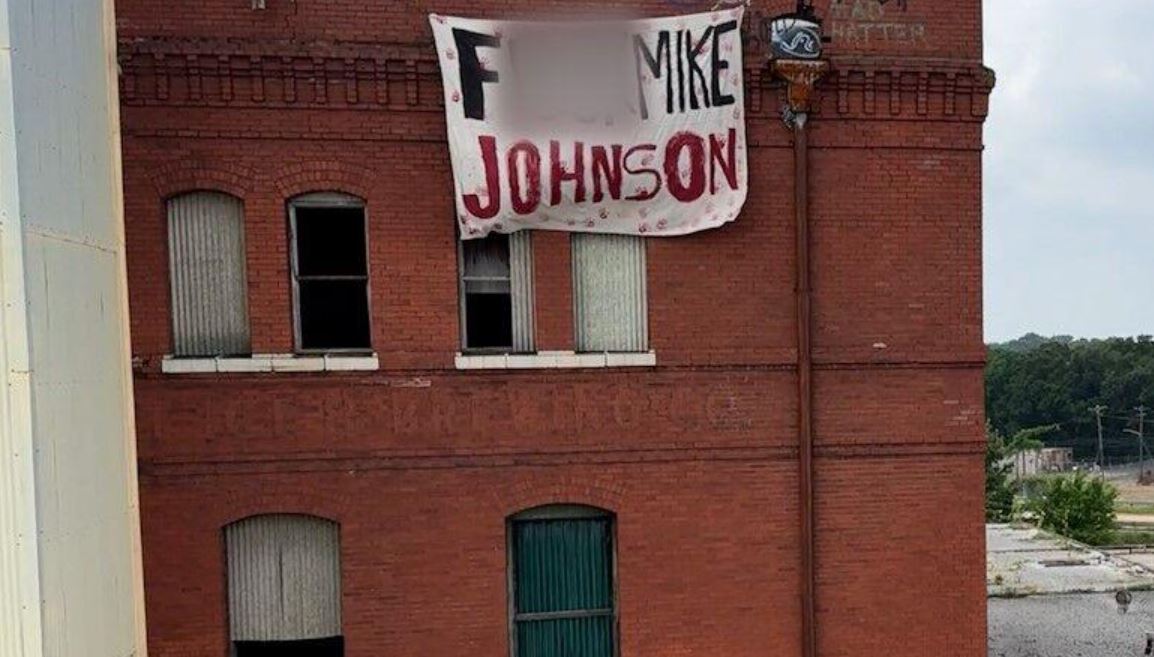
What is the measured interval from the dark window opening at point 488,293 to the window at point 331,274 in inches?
38.8

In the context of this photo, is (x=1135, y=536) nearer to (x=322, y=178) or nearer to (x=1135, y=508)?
(x=1135, y=508)

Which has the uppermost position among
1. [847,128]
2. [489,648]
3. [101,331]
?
[847,128]

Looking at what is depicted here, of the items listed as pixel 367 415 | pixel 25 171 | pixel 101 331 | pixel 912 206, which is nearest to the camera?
pixel 25 171

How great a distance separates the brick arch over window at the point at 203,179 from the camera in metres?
7.25

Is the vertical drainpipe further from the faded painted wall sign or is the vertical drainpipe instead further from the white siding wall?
the white siding wall

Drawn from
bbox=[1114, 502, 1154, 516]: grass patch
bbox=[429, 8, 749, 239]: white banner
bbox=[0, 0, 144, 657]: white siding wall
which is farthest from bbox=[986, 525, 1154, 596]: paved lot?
bbox=[1114, 502, 1154, 516]: grass patch

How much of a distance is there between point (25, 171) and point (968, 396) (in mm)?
8361

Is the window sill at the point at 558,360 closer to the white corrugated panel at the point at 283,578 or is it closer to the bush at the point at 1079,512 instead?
the white corrugated panel at the point at 283,578

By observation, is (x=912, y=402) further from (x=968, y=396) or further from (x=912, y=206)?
(x=912, y=206)

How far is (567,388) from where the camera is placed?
25.0 ft

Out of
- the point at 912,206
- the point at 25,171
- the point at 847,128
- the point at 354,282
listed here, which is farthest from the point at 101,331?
the point at 912,206

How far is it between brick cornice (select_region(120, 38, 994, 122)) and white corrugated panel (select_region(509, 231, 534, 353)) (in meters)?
1.57

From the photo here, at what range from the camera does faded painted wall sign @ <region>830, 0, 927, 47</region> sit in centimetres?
782

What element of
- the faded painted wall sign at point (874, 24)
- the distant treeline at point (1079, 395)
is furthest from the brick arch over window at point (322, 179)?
the distant treeline at point (1079, 395)
